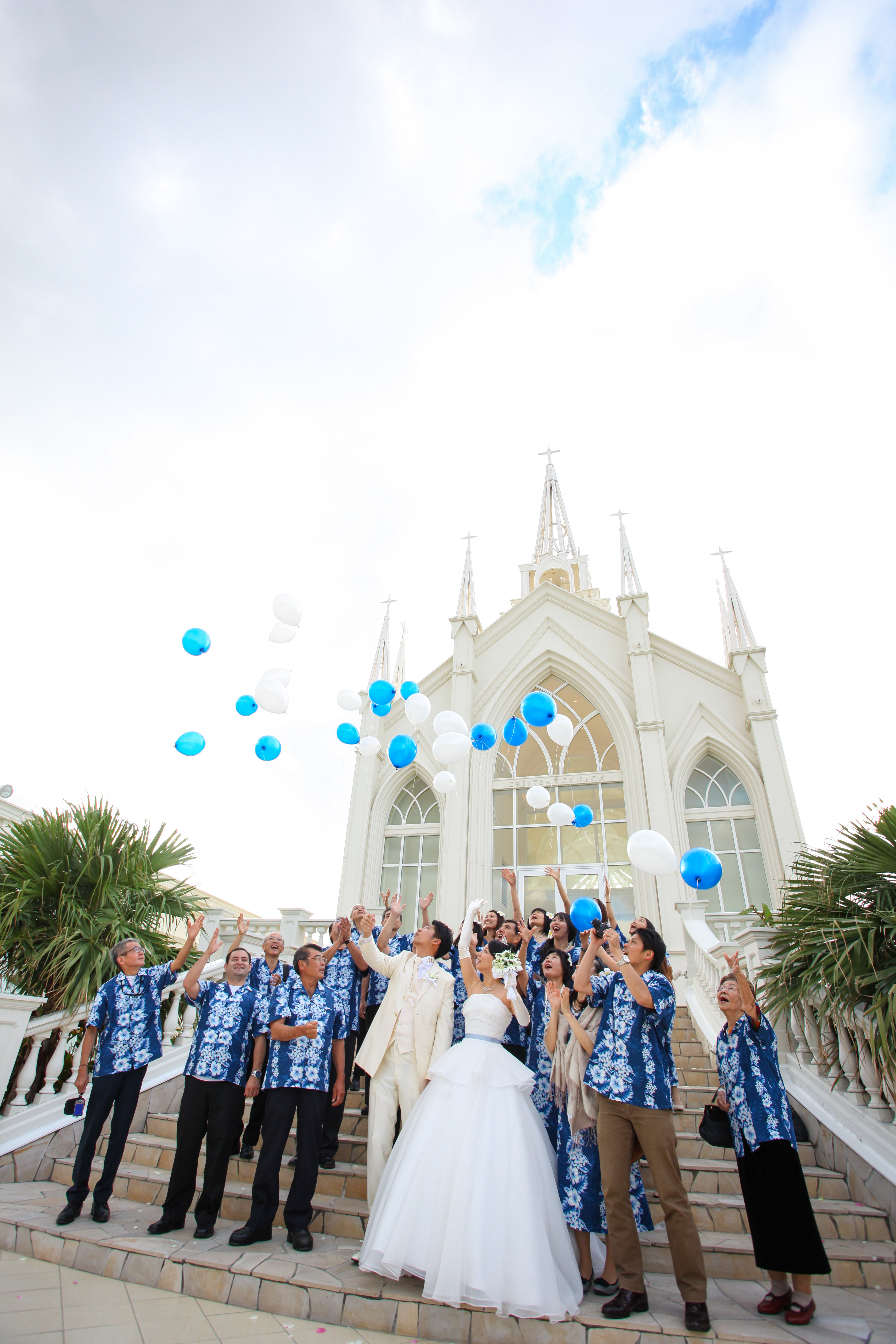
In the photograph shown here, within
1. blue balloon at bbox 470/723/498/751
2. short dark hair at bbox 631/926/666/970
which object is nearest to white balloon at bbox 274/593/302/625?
blue balloon at bbox 470/723/498/751

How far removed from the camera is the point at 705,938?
337 inches

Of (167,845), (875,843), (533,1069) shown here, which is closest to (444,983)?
(533,1069)

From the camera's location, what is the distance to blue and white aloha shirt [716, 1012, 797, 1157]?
11.5 ft

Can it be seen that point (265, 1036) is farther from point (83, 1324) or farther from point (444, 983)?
point (83, 1324)

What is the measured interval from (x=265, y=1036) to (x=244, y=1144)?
3.74ft

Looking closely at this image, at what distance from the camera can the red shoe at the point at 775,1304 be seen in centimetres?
331

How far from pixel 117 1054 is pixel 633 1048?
3.41 m

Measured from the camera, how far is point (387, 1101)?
4.38 metres

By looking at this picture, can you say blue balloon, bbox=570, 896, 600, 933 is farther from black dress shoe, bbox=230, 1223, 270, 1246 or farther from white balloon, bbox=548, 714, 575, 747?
black dress shoe, bbox=230, 1223, 270, 1246

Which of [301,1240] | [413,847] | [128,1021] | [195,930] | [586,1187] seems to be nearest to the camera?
[586,1187]

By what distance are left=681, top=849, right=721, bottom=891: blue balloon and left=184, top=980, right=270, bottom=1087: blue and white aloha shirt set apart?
3604 millimetres

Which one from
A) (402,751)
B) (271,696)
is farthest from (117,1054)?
(402,751)

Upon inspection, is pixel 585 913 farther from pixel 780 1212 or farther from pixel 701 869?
pixel 780 1212

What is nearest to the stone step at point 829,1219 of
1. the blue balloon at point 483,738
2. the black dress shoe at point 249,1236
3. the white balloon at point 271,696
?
the black dress shoe at point 249,1236
